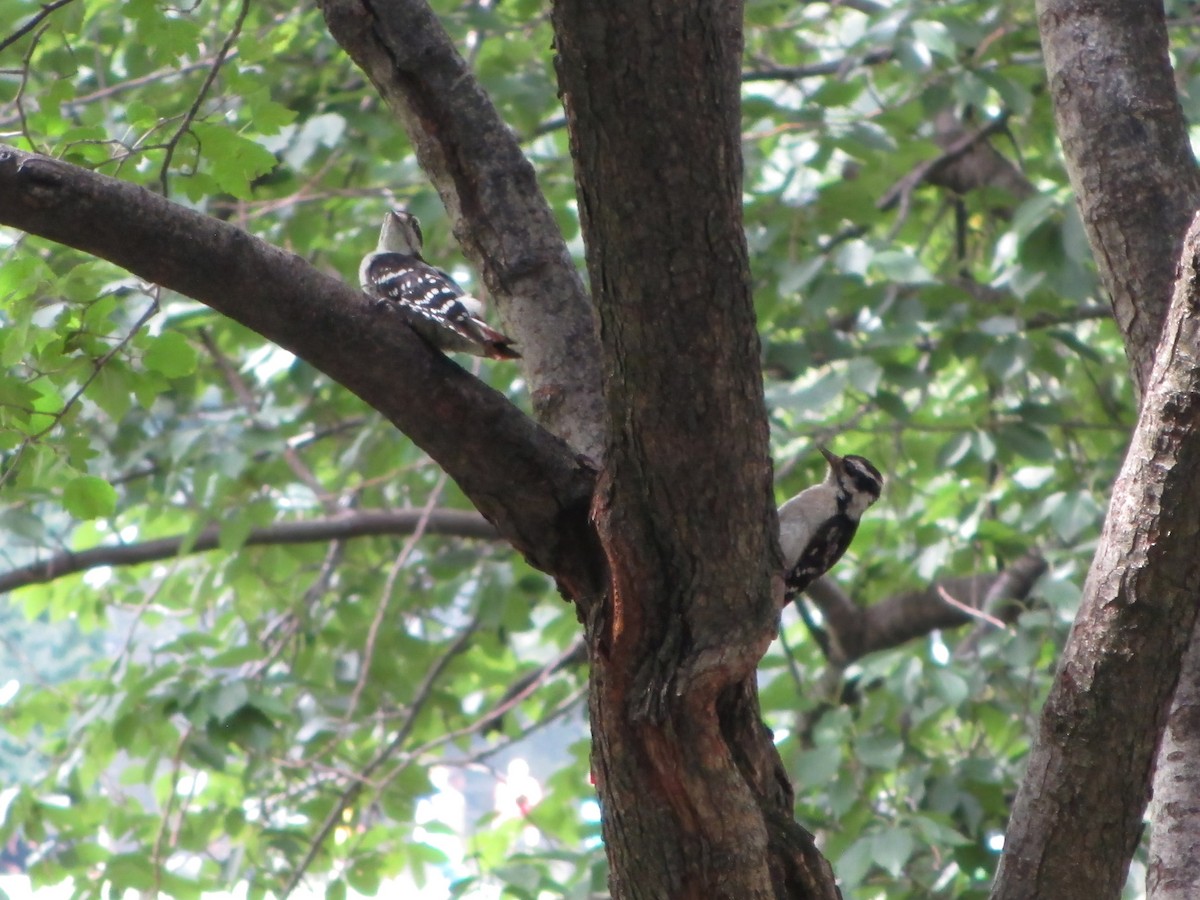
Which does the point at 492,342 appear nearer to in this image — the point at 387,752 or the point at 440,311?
the point at 440,311

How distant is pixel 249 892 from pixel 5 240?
2814 mm

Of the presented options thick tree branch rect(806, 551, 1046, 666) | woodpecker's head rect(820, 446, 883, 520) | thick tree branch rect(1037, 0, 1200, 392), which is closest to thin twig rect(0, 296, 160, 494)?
thick tree branch rect(1037, 0, 1200, 392)

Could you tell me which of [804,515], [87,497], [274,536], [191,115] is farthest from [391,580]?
[191,115]

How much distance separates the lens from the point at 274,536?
552 cm

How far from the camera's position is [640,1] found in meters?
1.82

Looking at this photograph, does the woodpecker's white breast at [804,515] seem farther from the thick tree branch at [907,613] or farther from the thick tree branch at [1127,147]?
the thick tree branch at [1127,147]

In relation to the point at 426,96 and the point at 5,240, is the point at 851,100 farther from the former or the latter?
the point at 5,240

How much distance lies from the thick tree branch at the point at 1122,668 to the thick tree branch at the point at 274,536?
10.2 feet

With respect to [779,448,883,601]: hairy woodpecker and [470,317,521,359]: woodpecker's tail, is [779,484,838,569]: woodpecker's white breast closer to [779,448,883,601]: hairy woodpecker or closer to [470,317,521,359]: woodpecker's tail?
[779,448,883,601]: hairy woodpecker

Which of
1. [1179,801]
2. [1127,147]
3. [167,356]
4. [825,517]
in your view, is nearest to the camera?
[1179,801]

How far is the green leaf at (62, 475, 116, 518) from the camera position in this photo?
2.80 metres

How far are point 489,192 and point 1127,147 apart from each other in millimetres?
1390

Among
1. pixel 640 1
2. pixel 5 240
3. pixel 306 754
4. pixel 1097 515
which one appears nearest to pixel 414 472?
pixel 306 754

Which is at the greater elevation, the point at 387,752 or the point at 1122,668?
the point at 387,752
